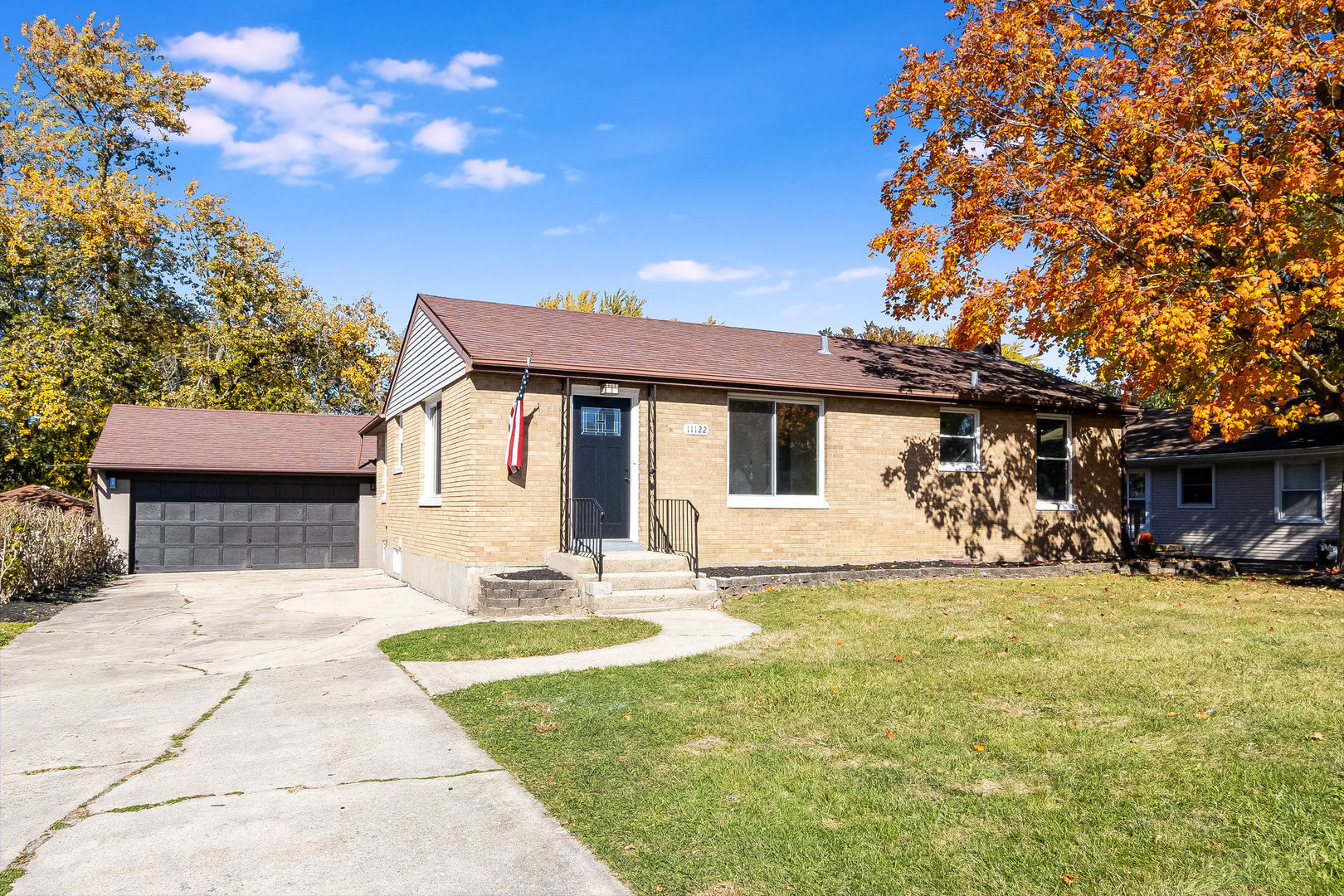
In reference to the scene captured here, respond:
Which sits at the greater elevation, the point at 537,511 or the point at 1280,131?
the point at 1280,131

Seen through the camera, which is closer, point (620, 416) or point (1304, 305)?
point (1304, 305)

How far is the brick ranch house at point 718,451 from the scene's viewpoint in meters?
12.6

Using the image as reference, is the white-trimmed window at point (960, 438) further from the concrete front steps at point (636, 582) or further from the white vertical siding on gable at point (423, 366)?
the white vertical siding on gable at point (423, 366)

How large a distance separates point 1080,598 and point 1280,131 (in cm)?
831

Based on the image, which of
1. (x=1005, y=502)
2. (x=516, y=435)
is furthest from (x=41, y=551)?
(x=1005, y=502)

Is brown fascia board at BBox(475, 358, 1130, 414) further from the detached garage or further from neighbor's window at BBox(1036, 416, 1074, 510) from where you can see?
the detached garage

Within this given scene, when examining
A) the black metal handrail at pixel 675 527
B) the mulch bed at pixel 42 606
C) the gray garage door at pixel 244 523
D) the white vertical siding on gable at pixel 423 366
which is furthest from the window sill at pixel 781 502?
the gray garage door at pixel 244 523

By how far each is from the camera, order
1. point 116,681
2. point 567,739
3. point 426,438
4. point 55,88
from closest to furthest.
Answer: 1. point 567,739
2. point 116,681
3. point 426,438
4. point 55,88

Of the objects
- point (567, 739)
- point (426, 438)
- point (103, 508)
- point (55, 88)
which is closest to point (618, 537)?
point (426, 438)

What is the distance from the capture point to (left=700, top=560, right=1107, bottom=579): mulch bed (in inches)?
507

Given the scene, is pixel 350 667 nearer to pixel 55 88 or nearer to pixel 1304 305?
pixel 1304 305

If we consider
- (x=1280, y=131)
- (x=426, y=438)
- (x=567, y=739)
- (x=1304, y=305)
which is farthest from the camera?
(x=426, y=438)

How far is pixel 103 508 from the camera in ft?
65.1

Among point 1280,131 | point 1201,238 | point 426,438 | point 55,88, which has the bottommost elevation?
point 426,438
